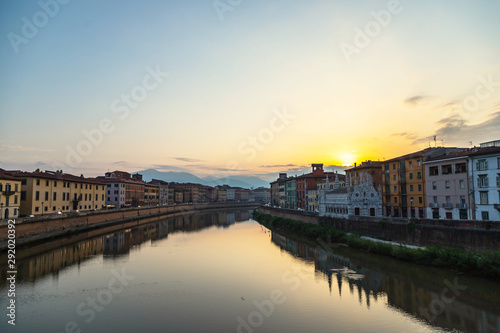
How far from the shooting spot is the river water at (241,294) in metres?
16.8

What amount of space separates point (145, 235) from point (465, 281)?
43785 mm

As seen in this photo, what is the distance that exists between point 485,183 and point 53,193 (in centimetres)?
5478

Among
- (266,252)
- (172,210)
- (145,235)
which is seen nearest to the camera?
(266,252)

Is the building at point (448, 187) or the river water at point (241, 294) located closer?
the river water at point (241, 294)

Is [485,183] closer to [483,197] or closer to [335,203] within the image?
[483,197]

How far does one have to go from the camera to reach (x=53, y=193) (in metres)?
50.0

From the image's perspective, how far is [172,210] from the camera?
107m

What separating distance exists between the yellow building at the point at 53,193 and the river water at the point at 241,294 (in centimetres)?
1340

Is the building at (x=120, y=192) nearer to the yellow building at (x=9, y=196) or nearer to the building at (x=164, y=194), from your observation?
the building at (x=164, y=194)

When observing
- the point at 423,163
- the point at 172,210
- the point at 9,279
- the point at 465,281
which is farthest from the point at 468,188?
the point at 172,210

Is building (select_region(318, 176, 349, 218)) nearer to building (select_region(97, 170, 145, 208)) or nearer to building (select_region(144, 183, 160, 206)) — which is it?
building (select_region(97, 170, 145, 208))

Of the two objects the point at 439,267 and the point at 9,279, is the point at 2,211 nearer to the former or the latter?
the point at 9,279

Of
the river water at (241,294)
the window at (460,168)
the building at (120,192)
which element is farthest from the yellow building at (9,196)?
the window at (460,168)

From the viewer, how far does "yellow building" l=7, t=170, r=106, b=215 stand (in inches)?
1735
